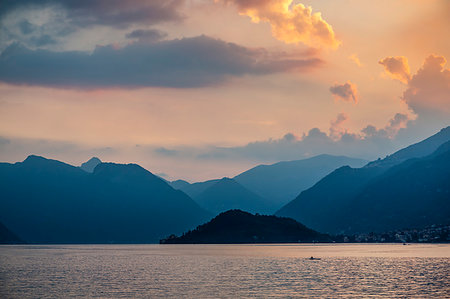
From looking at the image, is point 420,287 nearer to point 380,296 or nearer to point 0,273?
point 380,296

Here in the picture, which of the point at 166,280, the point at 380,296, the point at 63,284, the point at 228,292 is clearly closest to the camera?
the point at 380,296

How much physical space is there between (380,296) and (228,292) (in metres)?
35.5

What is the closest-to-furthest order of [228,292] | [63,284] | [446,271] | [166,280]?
[228,292], [63,284], [166,280], [446,271]

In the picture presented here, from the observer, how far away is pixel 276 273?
19238cm

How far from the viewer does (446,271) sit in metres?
186

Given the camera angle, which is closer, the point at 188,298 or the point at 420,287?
the point at 188,298

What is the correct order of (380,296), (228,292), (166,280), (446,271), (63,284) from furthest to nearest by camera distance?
1. (446,271)
2. (166,280)
3. (63,284)
4. (228,292)
5. (380,296)

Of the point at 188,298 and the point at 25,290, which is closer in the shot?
the point at 188,298

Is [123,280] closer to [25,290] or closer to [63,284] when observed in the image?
[63,284]

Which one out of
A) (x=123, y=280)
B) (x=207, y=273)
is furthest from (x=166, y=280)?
(x=207, y=273)

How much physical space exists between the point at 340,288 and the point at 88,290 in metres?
63.7

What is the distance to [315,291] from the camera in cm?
13675

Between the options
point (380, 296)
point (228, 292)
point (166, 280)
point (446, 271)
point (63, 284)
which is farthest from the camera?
point (446, 271)

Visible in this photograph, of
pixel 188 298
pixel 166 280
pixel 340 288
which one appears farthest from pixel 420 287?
pixel 166 280
